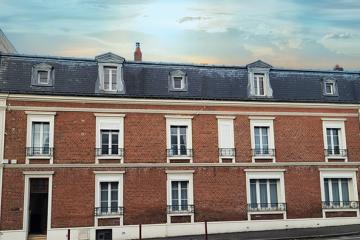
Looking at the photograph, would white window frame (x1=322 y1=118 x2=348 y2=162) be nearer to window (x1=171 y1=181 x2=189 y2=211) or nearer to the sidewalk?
the sidewalk

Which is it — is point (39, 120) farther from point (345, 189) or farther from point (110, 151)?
point (345, 189)

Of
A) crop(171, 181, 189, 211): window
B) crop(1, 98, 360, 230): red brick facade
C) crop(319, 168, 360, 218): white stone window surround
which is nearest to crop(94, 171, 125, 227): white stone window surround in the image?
crop(1, 98, 360, 230): red brick facade

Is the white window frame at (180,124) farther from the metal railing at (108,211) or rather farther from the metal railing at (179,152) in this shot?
the metal railing at (108,211)

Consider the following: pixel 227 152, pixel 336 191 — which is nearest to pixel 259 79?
pixel 227 152

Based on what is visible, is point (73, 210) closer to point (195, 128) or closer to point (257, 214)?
point (195, 128)

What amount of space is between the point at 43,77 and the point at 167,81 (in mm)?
6533

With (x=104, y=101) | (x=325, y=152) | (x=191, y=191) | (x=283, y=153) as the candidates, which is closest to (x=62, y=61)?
(x=104, y=101)

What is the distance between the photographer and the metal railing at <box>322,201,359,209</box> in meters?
24.1

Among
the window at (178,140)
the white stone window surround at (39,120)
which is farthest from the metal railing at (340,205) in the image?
the white stone window surround at (39,120)

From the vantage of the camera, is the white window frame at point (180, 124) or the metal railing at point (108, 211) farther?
the white window frame at point (180, 124)

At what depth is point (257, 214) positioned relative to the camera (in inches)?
916

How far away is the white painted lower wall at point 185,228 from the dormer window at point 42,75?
24.1 ft

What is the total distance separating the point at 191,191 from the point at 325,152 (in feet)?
26.2

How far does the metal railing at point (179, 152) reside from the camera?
75.5ft
